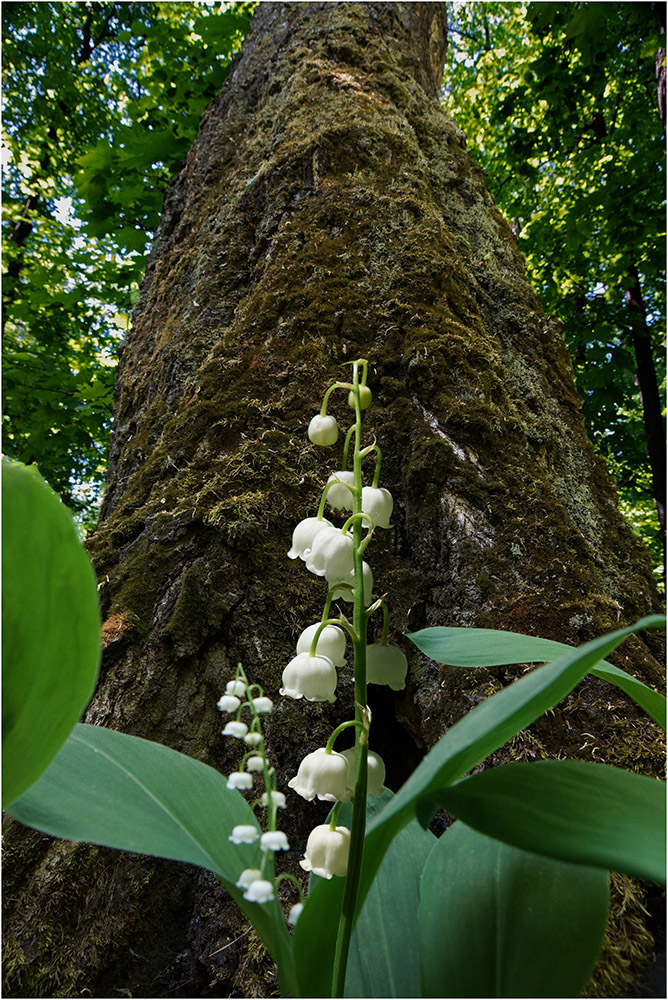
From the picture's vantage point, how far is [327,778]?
0.64m

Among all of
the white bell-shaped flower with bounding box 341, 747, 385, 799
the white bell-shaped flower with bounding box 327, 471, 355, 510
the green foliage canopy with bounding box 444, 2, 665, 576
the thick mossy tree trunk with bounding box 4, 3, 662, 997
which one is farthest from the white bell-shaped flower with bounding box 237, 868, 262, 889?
the green foliage canopy with bounding box 444, 2, 665, 576

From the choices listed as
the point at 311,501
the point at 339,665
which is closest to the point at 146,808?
the point at 339,665

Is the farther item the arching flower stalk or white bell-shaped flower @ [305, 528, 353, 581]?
white bell-shaped flower @ [305, 528, 353, 581]

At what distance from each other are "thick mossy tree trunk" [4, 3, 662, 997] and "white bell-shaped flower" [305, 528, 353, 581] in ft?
1.64

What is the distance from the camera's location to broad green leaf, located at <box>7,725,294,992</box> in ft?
1.77

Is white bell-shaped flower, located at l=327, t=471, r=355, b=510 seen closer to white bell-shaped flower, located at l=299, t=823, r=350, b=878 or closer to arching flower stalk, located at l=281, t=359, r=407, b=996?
arching flower stalk, located at l=281, t=359, r=407, b=996

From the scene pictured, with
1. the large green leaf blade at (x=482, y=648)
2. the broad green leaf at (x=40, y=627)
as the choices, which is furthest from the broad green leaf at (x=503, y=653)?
the broad green leaf at (x=40, y=627)

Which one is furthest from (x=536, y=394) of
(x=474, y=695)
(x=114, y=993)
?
(x=114, y=993)

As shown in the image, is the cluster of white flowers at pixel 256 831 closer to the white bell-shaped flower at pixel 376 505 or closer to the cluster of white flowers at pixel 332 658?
the cluster of white flowers at pixel 332 658

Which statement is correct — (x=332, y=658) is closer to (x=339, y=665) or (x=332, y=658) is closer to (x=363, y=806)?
(x=339, y=665)

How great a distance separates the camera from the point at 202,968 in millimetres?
978

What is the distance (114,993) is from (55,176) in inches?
282

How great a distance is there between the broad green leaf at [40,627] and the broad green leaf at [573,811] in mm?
312

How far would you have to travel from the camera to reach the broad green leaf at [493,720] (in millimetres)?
410
